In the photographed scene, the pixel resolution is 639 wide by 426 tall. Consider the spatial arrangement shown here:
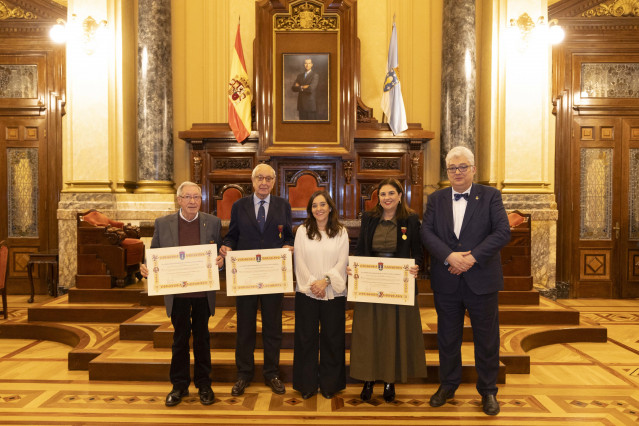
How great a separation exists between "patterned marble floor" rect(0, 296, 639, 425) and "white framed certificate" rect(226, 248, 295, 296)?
783 mm

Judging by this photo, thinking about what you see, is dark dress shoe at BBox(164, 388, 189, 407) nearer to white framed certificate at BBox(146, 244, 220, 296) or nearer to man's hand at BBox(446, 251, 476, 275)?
white framed certificate at BBox(146, 244, 220, 296)

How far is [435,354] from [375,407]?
1.04 m

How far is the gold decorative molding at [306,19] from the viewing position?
7.86m

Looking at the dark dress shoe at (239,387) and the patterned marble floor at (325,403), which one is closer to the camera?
the patterned marble floor at (325,403)

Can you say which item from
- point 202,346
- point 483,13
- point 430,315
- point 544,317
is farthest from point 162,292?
point 483,13

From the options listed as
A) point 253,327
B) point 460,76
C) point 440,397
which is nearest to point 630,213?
point 460,76

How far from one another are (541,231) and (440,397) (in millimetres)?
4272

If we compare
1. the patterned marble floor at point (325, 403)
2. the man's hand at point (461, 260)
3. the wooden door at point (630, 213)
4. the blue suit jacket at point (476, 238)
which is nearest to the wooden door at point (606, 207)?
the wooden door at point (630, 213)

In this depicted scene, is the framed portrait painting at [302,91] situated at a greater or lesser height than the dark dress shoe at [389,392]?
greater

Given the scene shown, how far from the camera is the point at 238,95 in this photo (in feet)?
24.6

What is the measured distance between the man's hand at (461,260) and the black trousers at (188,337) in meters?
1.62

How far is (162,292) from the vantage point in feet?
11.0

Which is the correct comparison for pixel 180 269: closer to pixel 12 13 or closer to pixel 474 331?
pixel 474 331

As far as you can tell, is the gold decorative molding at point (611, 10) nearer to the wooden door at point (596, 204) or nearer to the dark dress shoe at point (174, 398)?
the wooden door at point (596, 204)
